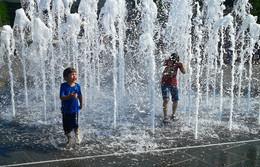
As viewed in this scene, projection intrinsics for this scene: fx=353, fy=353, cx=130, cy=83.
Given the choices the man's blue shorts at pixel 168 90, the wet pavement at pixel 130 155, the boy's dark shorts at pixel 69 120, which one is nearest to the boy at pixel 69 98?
the boy's dark shorts at pixel 69 120

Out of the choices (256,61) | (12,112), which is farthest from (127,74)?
(256,61)

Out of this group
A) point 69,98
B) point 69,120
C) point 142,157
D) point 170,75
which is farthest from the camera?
point 170,75

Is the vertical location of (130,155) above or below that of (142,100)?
below

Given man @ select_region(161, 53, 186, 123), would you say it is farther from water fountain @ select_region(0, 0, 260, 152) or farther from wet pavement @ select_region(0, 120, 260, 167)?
wet pavement @ select_region(0, 120, 260, 167)

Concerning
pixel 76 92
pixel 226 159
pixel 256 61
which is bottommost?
pixel 226 159

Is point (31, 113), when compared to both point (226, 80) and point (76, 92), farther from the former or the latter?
point (226, 80)

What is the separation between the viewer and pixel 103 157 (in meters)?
4.89

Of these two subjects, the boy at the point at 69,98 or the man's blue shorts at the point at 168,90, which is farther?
the man's blue shorts at the point at 168,90

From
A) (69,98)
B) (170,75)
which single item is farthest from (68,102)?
(170,75)

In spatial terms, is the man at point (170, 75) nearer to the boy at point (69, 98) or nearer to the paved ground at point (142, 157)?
the paved ground at point (142, 157)

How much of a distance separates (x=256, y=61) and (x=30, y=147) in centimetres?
1416

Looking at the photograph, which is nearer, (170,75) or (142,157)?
(142,157)

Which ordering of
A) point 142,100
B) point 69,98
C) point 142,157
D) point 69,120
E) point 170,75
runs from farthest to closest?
point 142,100 → point 170,75 → point 69,120 → point 69,98 → point 142,157

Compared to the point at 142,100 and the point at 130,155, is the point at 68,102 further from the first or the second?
the point at 142,100
